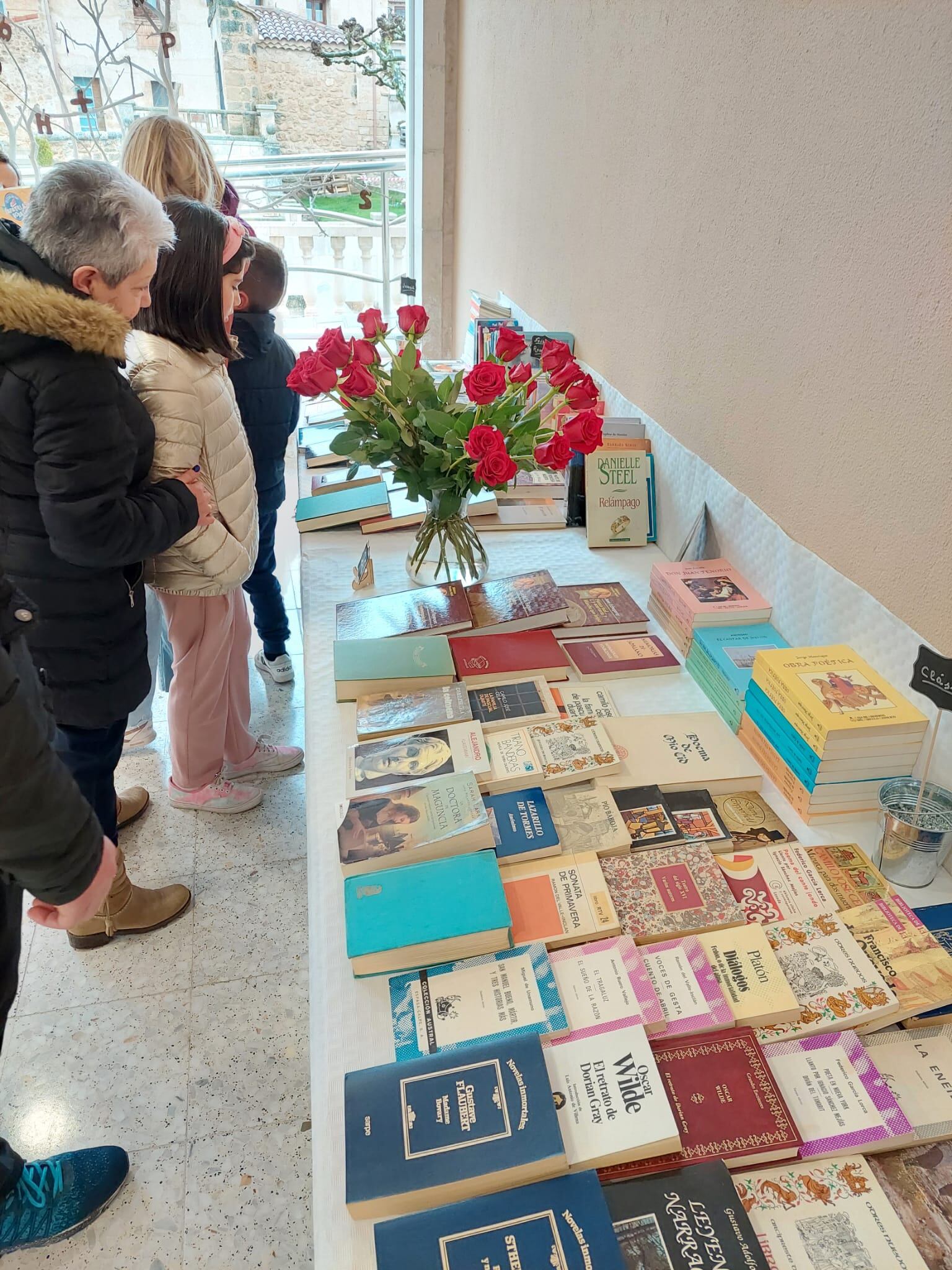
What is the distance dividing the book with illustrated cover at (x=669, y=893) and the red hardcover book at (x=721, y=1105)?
133mm

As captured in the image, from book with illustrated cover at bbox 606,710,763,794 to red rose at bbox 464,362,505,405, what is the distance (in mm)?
556

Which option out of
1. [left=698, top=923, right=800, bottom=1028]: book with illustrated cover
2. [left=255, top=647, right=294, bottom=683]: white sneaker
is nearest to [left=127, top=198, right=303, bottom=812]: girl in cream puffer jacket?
[left=255, top=647, right=294, bottom=683]: white sneaker

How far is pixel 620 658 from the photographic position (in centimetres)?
146

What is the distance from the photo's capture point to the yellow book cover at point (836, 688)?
3.52ft

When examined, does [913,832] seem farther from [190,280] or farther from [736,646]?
[190,280]

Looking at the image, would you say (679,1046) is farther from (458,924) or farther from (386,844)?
(386,844)

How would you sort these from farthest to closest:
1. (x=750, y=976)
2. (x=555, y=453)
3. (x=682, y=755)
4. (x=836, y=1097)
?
1. (x=555, y=453)
2. (x=682, y=755)
3. (x=750, y=976)
4. (x=836, y=1097)

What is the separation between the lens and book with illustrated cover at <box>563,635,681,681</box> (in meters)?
1.44

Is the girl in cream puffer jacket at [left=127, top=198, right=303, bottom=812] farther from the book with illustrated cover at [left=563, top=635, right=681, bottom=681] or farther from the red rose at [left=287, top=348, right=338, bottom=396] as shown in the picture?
the book with illustrated cover at [left=563, top=635, right=681, bottom=681]

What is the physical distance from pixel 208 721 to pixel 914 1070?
5.20 feet

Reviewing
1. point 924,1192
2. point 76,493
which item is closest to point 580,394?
point 76,493

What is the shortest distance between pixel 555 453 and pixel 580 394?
0.14 m

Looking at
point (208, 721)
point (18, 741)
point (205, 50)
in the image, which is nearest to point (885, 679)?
point (18, 741)

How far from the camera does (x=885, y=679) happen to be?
3.80 feet
